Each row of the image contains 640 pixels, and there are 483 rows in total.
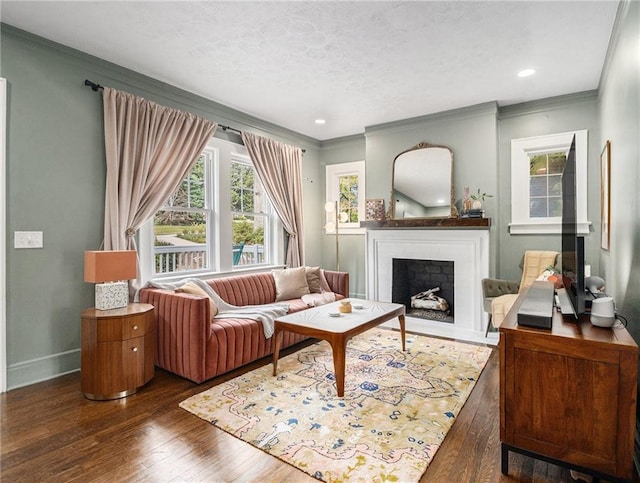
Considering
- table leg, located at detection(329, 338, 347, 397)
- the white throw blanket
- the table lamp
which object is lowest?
table leg, located at detection(329, 338, 347, 397)

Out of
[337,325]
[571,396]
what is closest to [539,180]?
[337,325]

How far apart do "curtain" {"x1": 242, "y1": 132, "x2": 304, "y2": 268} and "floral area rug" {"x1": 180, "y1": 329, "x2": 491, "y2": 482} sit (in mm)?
2104

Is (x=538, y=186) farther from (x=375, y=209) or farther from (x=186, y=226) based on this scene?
(x=186, y=226)

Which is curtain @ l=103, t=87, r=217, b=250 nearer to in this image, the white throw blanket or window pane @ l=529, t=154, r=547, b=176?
the white throw blanket

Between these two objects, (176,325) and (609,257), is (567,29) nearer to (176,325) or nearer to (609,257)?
(609,257)

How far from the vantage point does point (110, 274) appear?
2.69 m

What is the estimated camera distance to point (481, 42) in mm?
2830

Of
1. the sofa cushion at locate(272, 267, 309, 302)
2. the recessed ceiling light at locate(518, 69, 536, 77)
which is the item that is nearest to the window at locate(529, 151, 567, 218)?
the recessed ceiling light at locate(518, 69, 536, 77)

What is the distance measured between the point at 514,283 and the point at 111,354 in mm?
3994

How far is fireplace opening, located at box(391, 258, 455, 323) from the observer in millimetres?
4723

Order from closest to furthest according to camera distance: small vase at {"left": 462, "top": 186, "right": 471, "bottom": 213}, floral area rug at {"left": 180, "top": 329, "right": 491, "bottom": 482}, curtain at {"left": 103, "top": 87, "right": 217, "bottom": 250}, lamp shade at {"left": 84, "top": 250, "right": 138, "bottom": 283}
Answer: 1. floral area rug at {"left": 180, "top": 329, "right": 491, "bottom": 482}
2. lamp shade at {"left": 84, "top": 250, "right": 138, "bottom": 283}
3. curtain at {"left": 103, "top": 87, "right": 217, "bottom": 250}
4. small vase at {"left": 462, "top": 186, "right": 471, "bottom": 213}

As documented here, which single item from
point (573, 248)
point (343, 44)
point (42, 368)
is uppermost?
point (343, 44)

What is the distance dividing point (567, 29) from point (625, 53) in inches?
21.0

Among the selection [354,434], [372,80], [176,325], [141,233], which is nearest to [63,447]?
[176,325]
